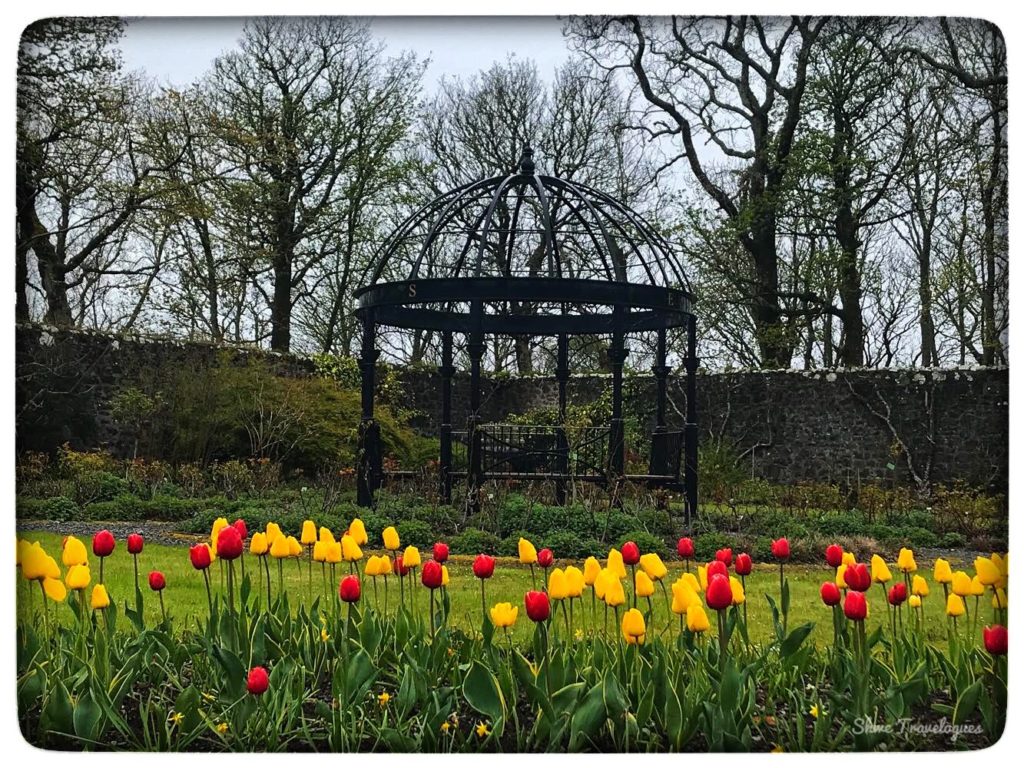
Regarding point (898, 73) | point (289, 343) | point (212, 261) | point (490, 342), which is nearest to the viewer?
point (898, 73)

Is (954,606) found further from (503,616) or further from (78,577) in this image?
(78,577)

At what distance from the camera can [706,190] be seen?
277 inches

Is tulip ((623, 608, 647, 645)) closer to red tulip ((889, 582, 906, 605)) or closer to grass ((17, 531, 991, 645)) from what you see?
grass ((17, 531, 991, 645))

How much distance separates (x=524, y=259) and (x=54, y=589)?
19.5 feet

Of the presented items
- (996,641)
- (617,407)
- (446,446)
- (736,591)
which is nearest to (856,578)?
(736,591)

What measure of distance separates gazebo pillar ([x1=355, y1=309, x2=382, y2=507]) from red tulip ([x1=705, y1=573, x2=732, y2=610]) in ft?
13.8

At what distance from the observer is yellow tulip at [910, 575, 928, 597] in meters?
3.48

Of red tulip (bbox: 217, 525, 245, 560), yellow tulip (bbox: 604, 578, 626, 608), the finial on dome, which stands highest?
the finial on dome

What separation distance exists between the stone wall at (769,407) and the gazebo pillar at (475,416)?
241 cm

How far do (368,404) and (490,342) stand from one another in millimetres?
4046

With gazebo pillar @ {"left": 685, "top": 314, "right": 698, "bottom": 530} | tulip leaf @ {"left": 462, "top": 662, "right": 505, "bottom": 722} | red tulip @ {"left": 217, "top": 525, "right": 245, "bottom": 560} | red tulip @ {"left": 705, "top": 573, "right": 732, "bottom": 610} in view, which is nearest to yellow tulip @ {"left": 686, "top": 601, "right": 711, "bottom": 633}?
red tulip @ {"left": 705, "top": 573, "right": 732, "bottom": 610}

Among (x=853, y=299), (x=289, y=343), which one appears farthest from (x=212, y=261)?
(x=853, y=299)

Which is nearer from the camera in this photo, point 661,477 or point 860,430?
point 661,477

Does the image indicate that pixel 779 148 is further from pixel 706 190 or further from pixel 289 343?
pixel 289 343
